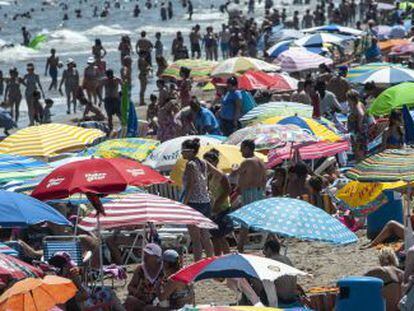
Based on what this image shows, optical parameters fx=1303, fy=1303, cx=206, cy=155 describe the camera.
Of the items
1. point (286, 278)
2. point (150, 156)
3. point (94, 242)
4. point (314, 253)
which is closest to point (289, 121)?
point (150, 156)

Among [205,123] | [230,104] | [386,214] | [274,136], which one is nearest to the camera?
[386,214]

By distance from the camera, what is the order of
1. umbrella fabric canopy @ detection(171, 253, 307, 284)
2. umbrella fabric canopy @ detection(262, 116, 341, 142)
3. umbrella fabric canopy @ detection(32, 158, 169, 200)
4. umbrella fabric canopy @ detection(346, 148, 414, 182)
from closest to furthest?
1. umbrella fabric canopy @ detection(171, 253, 307, 284)
2. umbrella fabric canopy @ detection(346, 148, 414, 182)
3. umbrella fabric canopy @ detection(32, 158, 169, 200)
4. umbrella fabric canopy @ detection(262, 116, 341, 142)

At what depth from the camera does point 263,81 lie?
64.8ft

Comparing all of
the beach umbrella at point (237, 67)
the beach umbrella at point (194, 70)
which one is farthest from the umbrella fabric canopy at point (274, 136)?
the beach umbrella at point (194, 70)

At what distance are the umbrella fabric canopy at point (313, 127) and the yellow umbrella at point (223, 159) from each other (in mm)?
1157

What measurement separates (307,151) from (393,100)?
6.88 feet

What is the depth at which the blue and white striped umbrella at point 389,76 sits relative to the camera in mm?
18734

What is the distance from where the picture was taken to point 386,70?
19.1 meters

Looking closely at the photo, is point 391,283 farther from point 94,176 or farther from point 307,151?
point 307,151

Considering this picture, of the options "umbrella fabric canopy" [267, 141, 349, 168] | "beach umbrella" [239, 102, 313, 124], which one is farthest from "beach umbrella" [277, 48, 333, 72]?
"umbrella fabric canopy" [267, 141, 349, 168]

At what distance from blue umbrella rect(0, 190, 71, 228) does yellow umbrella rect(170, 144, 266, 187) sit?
3155 mm

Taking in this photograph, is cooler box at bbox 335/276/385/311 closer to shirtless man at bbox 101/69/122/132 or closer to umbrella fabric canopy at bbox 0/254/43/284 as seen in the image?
umbrella fabric canopy at bbox 0/254/43/284

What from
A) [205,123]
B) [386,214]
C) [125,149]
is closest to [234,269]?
[386,214]

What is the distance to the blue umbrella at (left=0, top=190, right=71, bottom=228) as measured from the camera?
9.62 meters
